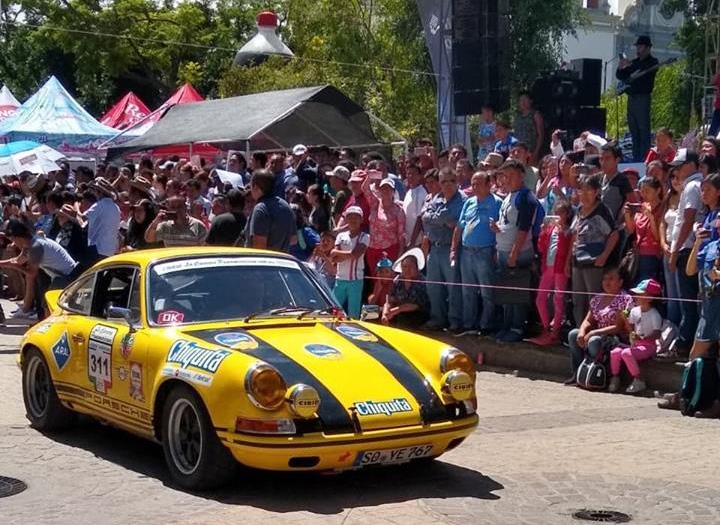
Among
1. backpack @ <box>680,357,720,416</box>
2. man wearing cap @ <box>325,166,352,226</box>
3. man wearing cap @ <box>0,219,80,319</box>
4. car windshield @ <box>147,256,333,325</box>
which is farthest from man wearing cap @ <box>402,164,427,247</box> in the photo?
car windshield @ <box>147,256,333,325</box>

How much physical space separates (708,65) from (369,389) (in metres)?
17.1

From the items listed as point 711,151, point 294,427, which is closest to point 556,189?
point 711,151

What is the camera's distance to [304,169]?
58.0 feet

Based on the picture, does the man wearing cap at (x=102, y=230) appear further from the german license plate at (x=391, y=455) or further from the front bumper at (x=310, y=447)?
the german license plate at (x=391, y=455)

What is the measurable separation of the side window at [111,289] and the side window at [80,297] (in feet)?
0.26

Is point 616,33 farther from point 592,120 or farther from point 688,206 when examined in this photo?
point 688,206

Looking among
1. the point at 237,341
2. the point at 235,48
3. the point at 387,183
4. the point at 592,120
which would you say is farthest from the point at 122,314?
the point at 235,48

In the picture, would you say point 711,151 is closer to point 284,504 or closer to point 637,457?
point 637,457

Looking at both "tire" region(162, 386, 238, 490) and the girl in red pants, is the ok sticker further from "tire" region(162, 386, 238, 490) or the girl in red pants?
the girl in red pants

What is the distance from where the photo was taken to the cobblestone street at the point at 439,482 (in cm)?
707

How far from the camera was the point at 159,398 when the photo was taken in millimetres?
7848

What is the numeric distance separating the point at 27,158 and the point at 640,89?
13874 millimetres

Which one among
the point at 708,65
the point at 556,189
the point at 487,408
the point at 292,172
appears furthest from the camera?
the point at 708,65

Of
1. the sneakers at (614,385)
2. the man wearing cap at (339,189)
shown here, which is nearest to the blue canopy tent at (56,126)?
the man wearing cap at (339,189)
